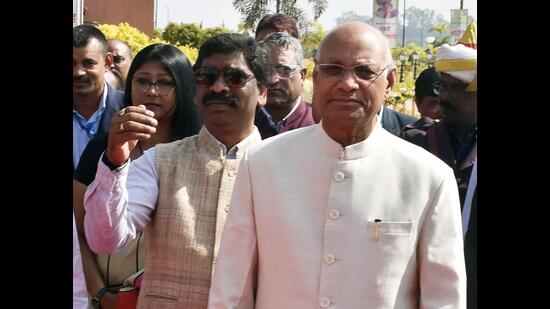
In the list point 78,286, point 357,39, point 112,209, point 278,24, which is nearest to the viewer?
point 357,39

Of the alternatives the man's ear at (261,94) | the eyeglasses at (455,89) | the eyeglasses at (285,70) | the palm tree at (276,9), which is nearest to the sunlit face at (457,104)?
the eyeglasses at (455,89)

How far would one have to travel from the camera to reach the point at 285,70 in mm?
5578

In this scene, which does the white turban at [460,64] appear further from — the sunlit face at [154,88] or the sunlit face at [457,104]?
the sunlit face at [154,88]

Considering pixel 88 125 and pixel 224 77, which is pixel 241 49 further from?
pixel 88 125

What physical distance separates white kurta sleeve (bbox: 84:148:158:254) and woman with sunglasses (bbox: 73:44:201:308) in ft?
1.97

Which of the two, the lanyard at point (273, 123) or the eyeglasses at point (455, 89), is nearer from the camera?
the eyeglasses at point (455, 89)

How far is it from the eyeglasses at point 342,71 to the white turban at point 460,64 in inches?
68.8

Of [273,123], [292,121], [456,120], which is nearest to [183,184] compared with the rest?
[456,120]

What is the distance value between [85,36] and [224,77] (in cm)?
224

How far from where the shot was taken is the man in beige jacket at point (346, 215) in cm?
299

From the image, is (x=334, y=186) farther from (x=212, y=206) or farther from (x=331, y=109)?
(x=212, y=206)
